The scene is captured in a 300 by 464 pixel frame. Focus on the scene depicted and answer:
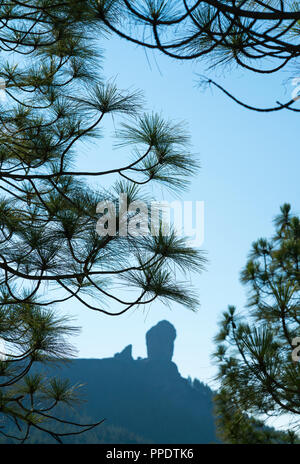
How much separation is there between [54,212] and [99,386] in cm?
4267

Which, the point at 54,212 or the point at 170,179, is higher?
the point at 170,179

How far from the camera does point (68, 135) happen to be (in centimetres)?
212

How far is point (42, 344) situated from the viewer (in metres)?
1.98

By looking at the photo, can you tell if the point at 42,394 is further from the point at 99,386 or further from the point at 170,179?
the point at 99,386

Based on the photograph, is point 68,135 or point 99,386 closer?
point 68,135

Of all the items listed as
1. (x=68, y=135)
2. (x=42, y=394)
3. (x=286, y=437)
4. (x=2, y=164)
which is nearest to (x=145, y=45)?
(x=68, y=135)
